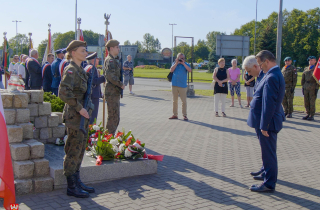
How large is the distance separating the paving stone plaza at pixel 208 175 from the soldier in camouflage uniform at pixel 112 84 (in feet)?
3.65

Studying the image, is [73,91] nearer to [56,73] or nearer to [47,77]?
[56,73]

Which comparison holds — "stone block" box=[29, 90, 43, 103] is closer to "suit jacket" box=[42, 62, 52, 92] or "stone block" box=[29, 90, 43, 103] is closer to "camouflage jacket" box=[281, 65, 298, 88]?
"suit jacket" box=[42, 62, 52, 92]

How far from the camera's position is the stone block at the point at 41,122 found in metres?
6.59

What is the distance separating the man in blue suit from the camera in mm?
4859

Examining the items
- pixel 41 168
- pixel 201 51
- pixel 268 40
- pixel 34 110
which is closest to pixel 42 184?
pixel 41 168

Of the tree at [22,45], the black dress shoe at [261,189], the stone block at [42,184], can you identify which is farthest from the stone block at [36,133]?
the tree at [22,45]

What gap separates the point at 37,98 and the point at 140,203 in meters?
3.02

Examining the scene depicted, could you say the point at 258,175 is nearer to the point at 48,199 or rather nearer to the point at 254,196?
the point at 254,196

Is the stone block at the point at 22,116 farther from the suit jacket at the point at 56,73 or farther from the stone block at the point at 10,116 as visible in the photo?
the suit jacket at the point at 56,73

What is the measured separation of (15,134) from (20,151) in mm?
274

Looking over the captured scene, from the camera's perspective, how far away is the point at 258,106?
5.15 metres

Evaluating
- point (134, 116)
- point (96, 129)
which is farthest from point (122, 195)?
point (134, 116)

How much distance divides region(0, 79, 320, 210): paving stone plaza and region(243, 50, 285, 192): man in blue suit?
0.31 meters

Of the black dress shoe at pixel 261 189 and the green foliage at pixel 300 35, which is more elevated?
the green foliage at pixel 300 35
